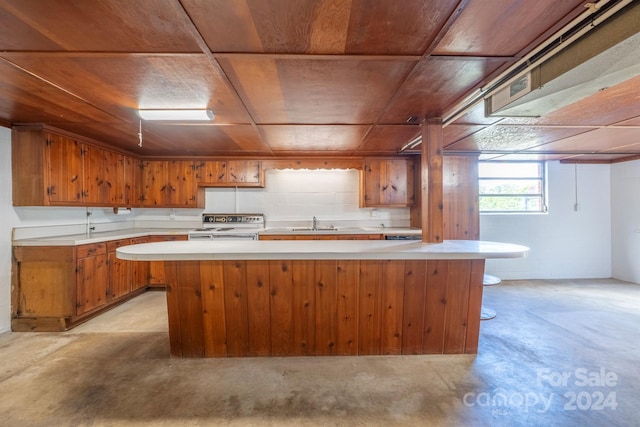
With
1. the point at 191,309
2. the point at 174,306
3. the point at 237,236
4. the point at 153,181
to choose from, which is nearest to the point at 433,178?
the point at 191,309

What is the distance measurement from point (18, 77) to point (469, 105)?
10.9 feet

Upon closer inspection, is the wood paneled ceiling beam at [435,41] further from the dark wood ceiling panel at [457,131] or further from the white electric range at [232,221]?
the white electric range at [232,221]

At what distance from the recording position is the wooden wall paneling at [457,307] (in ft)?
7.75

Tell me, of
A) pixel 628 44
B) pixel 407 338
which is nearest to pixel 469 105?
pixel 628 44

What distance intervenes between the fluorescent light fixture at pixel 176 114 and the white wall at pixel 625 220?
663 centimetres

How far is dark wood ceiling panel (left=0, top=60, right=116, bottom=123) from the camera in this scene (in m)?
1.90

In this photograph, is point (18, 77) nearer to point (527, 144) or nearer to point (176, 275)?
point (176, 275)

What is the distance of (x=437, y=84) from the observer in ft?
6.50

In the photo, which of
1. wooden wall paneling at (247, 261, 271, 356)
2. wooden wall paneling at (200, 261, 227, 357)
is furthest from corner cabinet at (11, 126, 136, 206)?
wooden wall paneling at (247, 261, 271, 356)

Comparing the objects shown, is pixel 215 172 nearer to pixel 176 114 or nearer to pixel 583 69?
pixel 176 114

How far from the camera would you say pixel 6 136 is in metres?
2.86

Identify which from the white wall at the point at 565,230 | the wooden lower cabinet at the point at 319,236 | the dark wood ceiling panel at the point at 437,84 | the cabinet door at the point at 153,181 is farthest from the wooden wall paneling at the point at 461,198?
the cabinet door at the point at 153,181

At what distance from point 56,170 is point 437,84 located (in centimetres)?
398

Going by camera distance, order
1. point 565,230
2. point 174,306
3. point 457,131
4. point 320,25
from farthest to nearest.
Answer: point 565,230 → point 457,131 → point 174,306 → point 320,25
